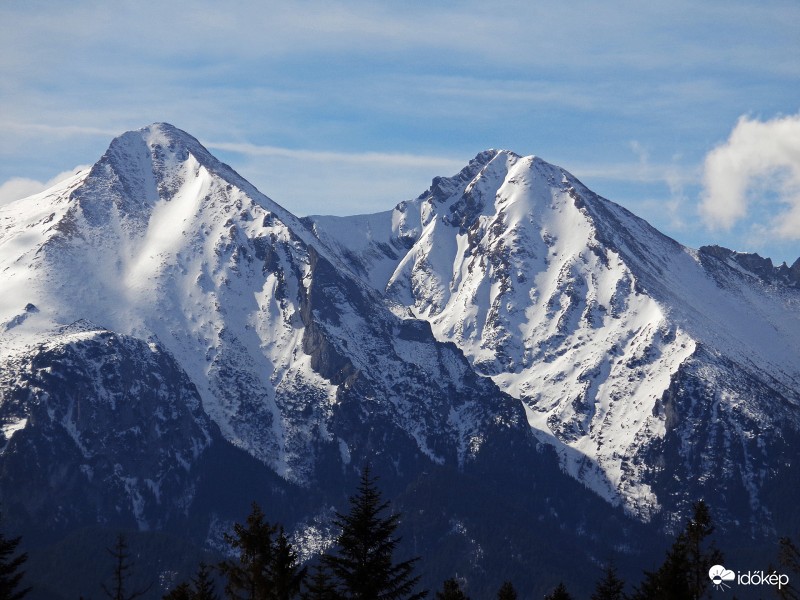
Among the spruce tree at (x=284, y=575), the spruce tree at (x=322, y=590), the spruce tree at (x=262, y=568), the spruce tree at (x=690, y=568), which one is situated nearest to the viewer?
the spruce tree at (x=322, y=590)

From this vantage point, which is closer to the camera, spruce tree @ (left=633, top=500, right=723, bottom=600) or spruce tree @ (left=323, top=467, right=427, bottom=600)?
spruce tree @ (left=323, top=467, right=427, bottom=600)

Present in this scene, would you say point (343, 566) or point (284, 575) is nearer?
point (343, 566)

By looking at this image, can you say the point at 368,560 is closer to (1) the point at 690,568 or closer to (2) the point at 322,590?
(2) the point at 322,590

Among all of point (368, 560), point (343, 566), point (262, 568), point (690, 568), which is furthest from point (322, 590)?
point (690, 568)

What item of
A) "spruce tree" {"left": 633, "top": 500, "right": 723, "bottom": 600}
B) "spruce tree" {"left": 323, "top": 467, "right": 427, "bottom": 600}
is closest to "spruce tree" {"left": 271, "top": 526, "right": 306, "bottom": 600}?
"spruce tree" {"left": 323, "top": 467, "right": 427, "bottom": 600}

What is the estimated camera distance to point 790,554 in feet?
231

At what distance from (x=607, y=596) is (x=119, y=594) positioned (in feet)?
127

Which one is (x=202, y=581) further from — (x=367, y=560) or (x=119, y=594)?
(x=367, y=560)

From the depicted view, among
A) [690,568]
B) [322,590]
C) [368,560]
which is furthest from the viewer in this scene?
[690,568]

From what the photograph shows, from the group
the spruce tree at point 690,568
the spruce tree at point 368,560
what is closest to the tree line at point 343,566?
the spruce tree at point 368,560

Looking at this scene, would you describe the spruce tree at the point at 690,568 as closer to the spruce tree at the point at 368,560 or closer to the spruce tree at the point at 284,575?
the spruce tree at the point at 368,560

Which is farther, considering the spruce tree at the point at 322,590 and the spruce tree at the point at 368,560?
the spruce tree at the point at 322,590

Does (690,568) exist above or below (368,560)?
above

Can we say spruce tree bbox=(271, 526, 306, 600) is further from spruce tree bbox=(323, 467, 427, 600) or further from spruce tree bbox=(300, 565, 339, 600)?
spruce tree bbox=(323, 467, 427, 600)
